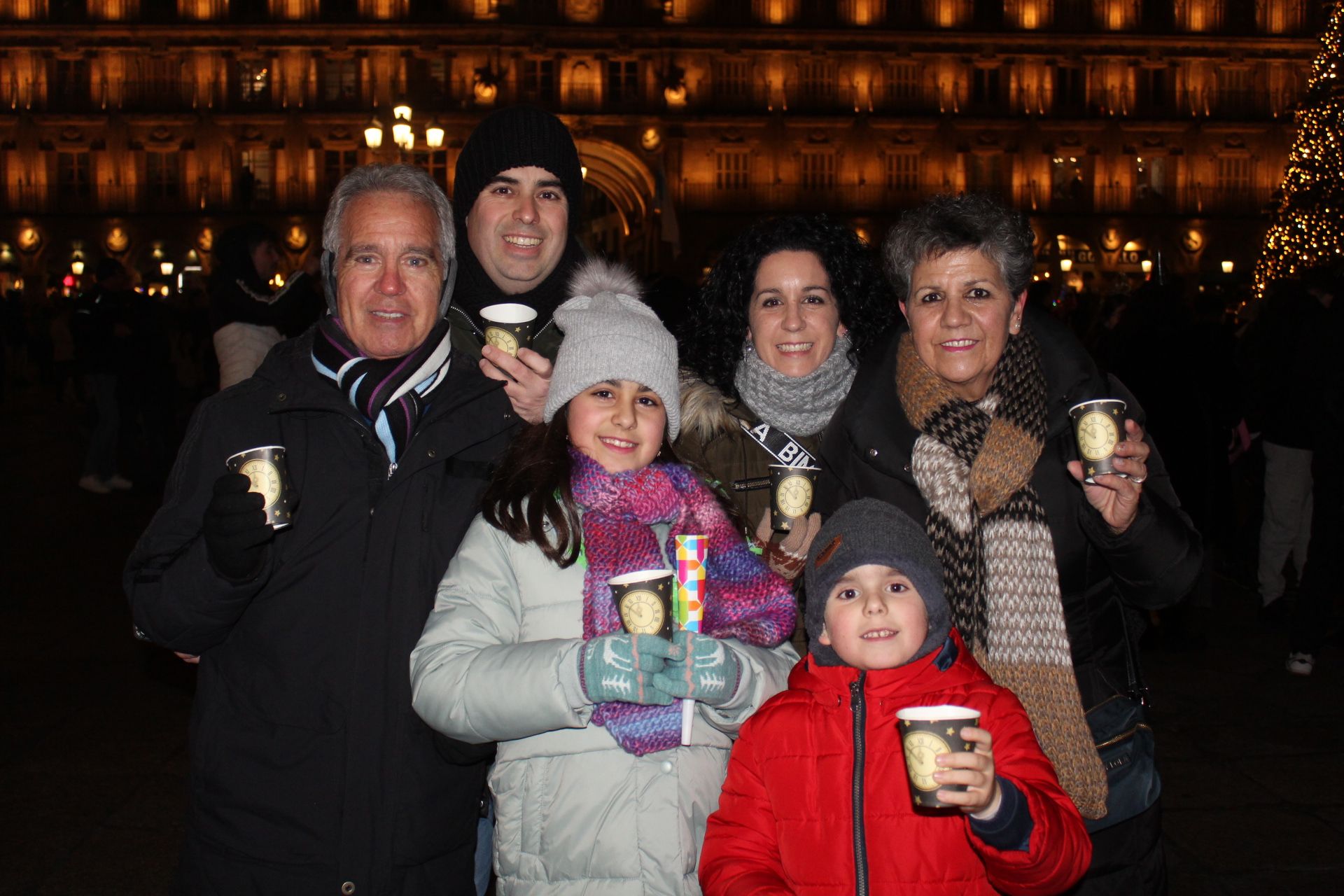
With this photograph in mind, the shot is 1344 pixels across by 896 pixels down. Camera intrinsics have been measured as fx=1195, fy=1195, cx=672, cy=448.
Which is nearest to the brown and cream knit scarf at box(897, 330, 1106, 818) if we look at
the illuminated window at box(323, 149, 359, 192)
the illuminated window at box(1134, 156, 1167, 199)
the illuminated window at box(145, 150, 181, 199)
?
the illuminated window at box(323, 149, 359, 192)

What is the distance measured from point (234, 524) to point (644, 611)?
0.76 meters

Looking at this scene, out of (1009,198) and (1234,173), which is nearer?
(1009,198)

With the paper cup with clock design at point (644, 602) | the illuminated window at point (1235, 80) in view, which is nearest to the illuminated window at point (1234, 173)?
the illuminated window at point (1235, 80)

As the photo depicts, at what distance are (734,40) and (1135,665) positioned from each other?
129ft

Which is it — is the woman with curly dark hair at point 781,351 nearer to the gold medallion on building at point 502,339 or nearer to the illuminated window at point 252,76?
the gold medallion on building at point 502,339

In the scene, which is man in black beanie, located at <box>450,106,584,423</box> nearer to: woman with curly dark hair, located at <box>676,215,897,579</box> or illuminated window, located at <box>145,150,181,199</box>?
woman with curly dark hair, located at <box>676,215,897,579</box>

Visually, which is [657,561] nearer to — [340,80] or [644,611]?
[644,611]

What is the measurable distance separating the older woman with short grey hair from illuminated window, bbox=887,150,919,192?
38.8 metres

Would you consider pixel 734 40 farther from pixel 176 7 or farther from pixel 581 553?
pixel 581 553

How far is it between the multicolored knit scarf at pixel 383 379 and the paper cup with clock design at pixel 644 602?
2.07 ft

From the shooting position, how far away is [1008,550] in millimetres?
2574

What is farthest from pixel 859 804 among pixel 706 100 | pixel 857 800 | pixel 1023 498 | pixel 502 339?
pixel 706 100

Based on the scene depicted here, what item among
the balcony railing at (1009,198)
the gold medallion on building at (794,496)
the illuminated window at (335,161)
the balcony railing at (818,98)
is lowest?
the gold medallion on building at (794,496)

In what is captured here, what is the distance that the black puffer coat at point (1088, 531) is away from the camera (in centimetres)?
251
